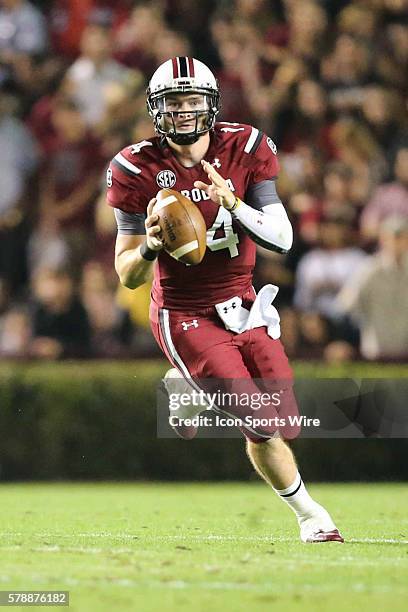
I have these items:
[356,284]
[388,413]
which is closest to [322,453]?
[388,413]

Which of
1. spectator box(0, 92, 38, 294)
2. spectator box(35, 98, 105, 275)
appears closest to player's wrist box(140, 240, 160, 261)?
spectator box(35, 98, 105, 275)

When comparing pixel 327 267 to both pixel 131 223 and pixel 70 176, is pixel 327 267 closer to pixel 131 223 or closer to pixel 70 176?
pixel 70 176

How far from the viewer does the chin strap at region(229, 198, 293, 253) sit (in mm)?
6332

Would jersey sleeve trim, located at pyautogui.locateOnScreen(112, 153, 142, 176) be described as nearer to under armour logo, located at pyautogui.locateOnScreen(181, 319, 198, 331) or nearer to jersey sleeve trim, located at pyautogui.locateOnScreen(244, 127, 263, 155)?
jersey sleeve trim, located at pyautogui.locateOnScreen(244, 127, 263, 155)

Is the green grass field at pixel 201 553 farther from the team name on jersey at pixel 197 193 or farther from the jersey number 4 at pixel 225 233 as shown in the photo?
the team name on jersey at pixel 197 193

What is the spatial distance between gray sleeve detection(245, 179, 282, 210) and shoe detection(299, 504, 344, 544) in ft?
4.90

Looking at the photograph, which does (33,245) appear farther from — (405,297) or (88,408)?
(405,297)

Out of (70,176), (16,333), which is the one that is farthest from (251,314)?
(70,176)

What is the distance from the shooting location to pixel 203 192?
6.63 meters

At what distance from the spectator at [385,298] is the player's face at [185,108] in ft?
14.2

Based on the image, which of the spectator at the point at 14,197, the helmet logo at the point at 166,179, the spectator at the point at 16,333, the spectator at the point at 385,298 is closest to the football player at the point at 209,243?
the helmet logo at the point at 166,179

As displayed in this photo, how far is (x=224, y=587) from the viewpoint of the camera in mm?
5055

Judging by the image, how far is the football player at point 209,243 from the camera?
6484 mm

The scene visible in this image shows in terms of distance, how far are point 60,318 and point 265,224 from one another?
203 inches
